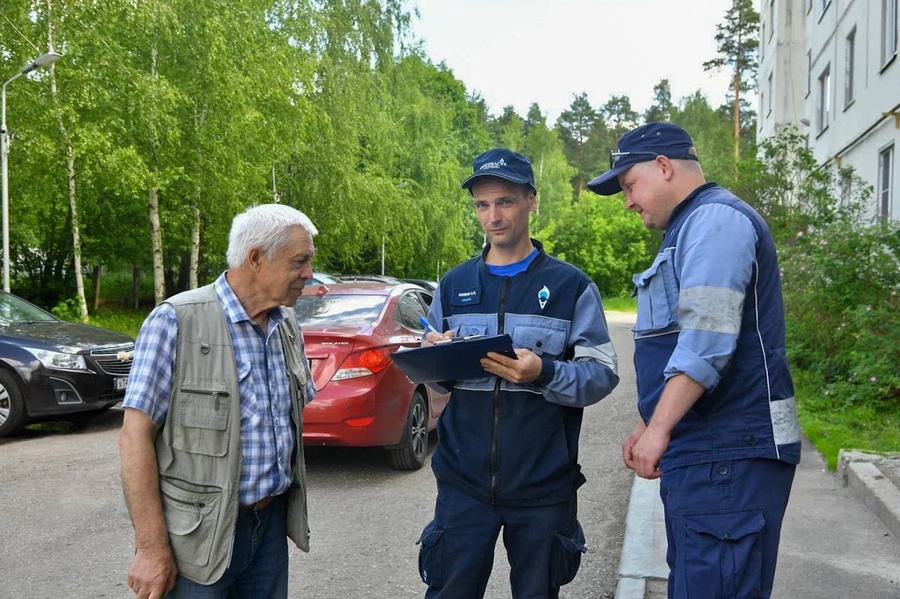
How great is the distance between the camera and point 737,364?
254cm

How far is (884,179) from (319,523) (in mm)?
13011

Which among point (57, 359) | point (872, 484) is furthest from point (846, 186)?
point (57, 359)

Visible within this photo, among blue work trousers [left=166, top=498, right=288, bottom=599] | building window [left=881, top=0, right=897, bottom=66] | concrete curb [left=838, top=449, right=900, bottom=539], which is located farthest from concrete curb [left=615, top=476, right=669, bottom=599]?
building window [left=881, top=0, right=897, bottom=66]

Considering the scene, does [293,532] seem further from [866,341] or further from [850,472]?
[866,341]

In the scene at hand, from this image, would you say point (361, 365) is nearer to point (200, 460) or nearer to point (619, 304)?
point (200, 460)

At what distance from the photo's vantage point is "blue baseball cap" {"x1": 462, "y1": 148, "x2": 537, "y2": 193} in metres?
3.22

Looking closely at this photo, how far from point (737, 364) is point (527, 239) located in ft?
3.46

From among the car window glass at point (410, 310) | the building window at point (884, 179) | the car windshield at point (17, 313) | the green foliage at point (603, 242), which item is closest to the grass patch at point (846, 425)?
the car window glass at point (410, 310)

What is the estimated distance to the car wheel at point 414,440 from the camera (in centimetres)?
757

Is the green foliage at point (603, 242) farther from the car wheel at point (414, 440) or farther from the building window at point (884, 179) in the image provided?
the car wheel at point (414, 440)

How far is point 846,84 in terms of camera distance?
728 inches

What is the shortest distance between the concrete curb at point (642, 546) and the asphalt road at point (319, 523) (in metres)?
0.13

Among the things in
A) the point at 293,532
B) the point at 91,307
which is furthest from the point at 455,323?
the point at 91,307

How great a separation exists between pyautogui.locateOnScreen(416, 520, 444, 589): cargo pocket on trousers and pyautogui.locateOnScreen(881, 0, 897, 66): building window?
1415 centimetres
